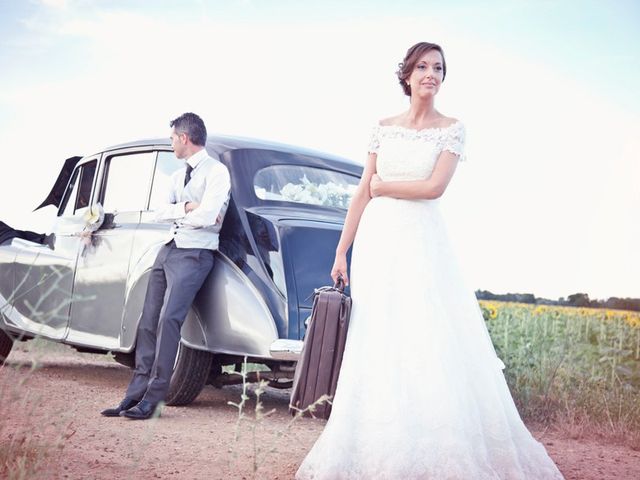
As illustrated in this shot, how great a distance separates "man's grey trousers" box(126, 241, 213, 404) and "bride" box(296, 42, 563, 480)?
1.73 m

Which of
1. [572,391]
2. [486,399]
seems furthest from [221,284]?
[572,391]

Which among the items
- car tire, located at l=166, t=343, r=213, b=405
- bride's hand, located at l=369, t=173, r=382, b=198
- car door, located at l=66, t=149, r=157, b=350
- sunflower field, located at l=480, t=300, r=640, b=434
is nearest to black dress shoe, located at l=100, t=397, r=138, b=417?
car tire, located at l=166, t=343, r=213, b=405

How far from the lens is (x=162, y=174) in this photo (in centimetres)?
658

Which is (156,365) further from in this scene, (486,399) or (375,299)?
(486,399)

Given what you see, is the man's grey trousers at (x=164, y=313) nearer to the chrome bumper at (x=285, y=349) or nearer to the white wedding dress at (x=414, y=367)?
the chrome bumper at (x=285, y=349)

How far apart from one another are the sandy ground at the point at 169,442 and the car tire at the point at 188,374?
11 cm

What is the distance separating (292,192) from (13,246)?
3280mm

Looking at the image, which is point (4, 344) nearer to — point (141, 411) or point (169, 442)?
point (141, 411)

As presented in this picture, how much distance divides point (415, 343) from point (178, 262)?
7.41 feet

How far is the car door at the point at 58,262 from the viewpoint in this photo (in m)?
7.22

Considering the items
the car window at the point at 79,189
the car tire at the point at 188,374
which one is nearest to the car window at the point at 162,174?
the car window at the point at 79,189

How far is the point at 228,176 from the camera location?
18.9ft

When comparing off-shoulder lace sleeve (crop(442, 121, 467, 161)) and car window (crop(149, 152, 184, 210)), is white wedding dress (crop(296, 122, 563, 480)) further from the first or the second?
car window (crop(149, 152, 184, 210))

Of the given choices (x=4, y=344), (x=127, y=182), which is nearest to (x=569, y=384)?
(x=127, y=182)
